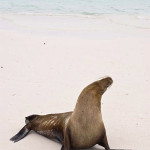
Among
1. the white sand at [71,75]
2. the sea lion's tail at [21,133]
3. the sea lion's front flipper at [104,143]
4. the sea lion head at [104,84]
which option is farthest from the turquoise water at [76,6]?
the sea lion's front flipper at [104,143]

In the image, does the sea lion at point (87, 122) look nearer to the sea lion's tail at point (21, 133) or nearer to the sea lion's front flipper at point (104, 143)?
the sea lion's front flipper at point (104, 143)

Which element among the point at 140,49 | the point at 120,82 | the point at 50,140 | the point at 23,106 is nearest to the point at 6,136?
the point at 50,140

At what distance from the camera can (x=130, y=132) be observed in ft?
13.1

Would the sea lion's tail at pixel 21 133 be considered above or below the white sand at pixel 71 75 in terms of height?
below

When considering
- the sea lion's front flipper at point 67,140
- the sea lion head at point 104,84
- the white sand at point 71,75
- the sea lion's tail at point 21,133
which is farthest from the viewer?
the white sand at point 71,75

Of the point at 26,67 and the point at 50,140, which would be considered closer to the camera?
the point at 50,140

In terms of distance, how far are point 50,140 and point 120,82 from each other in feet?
7.20

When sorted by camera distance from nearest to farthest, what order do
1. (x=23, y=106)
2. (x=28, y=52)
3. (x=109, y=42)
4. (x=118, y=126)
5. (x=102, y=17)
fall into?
(x=118, y=126) → (x=23, y=106) → (x=28, y=52) → (x=109, y=42) → (x=102, y=17)

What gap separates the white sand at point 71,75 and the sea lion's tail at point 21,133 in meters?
0.06

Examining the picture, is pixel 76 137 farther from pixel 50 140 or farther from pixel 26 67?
pixel 26 67

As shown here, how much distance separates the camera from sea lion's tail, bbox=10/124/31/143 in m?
3.83

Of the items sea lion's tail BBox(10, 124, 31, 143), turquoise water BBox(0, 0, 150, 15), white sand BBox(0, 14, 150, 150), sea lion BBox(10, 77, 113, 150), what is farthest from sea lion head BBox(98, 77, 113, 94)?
turquoise water BBox(0, 0, 150, 15)

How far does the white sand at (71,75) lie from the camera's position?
4078mm

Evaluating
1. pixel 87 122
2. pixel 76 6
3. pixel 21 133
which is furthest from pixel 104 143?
pixel 76 6
